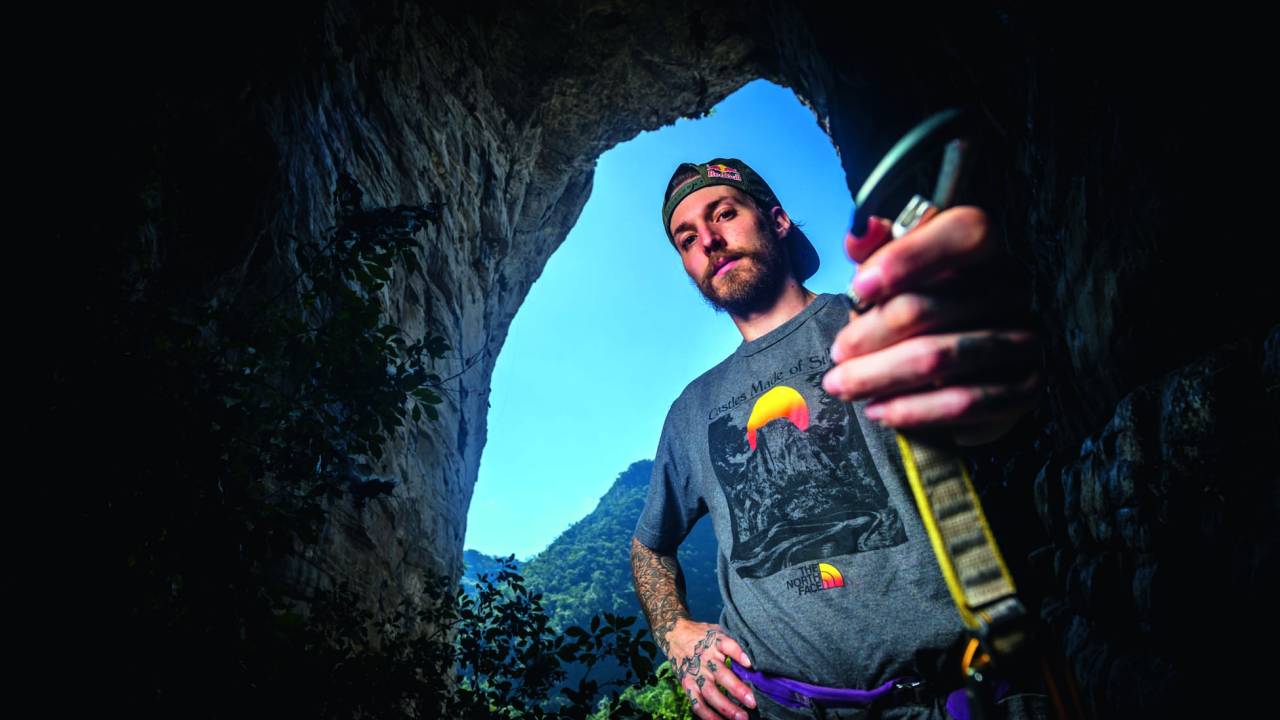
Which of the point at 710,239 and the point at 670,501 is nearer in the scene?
the point at 670,501

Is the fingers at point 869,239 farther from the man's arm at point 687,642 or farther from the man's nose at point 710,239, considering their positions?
the man's nose at point 710,239

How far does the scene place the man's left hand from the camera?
0.77 meters

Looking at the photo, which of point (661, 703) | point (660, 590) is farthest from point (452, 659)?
point (661, 703)

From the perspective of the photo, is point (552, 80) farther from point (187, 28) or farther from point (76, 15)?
point (76, 15)

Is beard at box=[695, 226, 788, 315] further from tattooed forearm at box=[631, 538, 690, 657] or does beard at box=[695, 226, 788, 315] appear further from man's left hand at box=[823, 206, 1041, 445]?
man's left hand at box=[823, 206, 1041, 445]

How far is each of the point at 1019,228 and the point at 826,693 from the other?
5.67m

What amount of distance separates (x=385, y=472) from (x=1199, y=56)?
24.4ft

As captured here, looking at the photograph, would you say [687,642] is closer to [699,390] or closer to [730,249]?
[699,390]

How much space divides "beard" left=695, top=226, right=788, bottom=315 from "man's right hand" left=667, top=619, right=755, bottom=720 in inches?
62.2

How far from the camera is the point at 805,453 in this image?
2113 millimetres

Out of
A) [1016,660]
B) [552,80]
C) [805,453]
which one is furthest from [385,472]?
[552,80]

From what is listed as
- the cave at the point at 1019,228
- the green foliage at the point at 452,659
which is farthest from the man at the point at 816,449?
the cave at the point at 1019,228

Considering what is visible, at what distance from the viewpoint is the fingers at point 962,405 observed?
2.61 feet

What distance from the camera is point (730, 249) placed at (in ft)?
9.44
